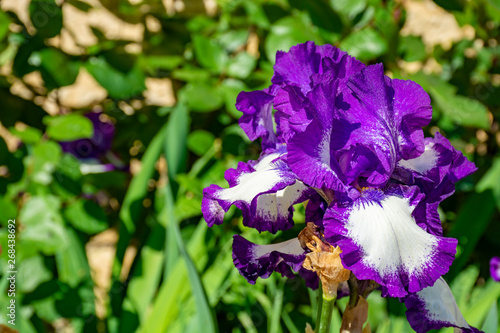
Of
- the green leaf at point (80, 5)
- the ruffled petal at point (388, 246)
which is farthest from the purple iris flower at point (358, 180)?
the green leaf at point (80, 5)

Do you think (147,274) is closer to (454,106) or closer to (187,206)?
(187,206)

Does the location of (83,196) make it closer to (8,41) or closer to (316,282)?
(8,41)

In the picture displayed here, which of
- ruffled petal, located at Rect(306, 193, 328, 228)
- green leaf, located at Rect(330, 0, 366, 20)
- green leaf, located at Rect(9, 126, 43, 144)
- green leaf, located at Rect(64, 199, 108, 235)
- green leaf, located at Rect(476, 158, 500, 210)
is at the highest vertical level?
green leaf, located at Rect(330, 0, 366, 20)

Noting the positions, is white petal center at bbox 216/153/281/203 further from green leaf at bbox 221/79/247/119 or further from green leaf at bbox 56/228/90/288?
green leaf at bbox 56/228/90/288

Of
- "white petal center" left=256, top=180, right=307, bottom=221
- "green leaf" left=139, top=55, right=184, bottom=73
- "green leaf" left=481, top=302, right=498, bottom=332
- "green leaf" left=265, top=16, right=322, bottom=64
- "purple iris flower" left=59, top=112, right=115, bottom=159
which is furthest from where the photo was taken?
"purple iris flower" left=59, top=112, right=115, bottom=159

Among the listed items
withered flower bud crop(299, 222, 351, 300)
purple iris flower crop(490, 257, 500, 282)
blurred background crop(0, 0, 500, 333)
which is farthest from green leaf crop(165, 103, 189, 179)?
purple iris flower crop(490, 257, 500, 282)

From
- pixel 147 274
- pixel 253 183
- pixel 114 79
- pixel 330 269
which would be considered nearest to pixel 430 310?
pixel 330 269

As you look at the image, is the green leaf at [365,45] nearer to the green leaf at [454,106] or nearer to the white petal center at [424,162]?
the green leaf at [454,106]
